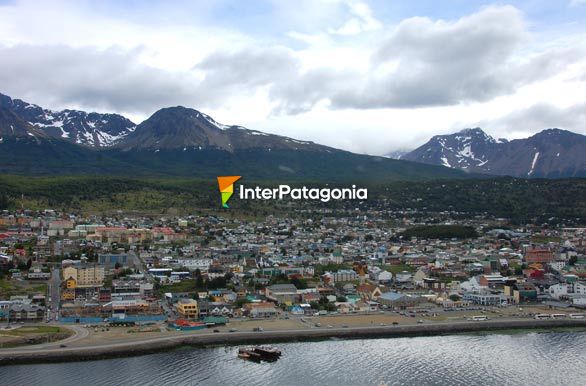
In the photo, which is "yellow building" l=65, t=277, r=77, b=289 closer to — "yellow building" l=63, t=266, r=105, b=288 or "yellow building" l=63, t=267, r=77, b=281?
"yellow building" l=63, t=266, r=105, b=288

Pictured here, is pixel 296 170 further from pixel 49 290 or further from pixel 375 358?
pixel 375 358

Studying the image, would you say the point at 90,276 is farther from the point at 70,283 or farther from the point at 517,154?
the point at 517,154

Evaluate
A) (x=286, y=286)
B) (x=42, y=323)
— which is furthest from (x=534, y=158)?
(x=42, y=323)

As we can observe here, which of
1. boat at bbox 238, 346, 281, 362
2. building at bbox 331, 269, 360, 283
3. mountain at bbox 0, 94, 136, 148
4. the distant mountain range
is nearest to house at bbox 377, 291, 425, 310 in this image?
building at bbox 331, 269, 360, 283

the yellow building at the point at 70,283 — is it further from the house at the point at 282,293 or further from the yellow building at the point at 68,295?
the house at the point at 282,293

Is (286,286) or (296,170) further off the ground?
(296,170)

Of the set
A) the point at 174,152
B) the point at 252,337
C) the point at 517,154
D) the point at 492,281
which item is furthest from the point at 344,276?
the point at 517,154
